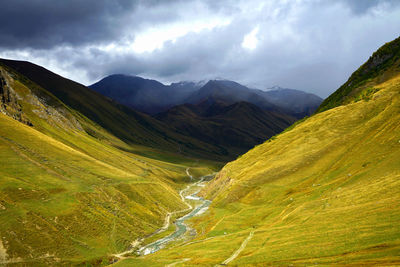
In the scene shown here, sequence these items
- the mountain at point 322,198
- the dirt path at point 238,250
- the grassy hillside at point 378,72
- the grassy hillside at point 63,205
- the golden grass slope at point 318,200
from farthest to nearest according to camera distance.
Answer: the grassy hillside at point 378,72
the grassy hillside at point 63,205
the dirt path at point 238,250
the mountain at point 322,198
the golden grass slope at point 318,200

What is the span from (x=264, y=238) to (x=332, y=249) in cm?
2400

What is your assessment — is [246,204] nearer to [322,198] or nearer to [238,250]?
[322,198]

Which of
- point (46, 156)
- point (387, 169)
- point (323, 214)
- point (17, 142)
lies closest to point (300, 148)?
point (387, 169)

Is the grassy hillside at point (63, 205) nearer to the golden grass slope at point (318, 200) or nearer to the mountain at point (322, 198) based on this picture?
the golden grass slope at point (318, 200)

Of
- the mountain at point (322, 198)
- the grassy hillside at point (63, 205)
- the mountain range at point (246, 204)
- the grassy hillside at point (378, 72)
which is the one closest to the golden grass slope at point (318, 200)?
the mountain at point (322, 198)

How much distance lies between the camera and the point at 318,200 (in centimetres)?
7775

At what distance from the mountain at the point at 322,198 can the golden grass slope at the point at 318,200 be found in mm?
268

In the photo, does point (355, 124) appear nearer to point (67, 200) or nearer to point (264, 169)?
point (264, 169)

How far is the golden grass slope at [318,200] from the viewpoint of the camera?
147 feet

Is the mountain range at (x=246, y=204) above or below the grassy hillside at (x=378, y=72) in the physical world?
below

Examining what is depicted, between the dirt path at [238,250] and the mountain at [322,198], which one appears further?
the dirt path at [238,250]

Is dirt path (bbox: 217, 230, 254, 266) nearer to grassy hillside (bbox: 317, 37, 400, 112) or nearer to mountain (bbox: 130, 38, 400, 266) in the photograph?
mountain (bbox: 130, 38, 400, 266)

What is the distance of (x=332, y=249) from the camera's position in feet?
143

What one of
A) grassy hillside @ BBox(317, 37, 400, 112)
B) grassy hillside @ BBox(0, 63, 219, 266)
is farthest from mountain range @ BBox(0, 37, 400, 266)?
grassy hillside @ BBox(317, 37, 400, 112)
